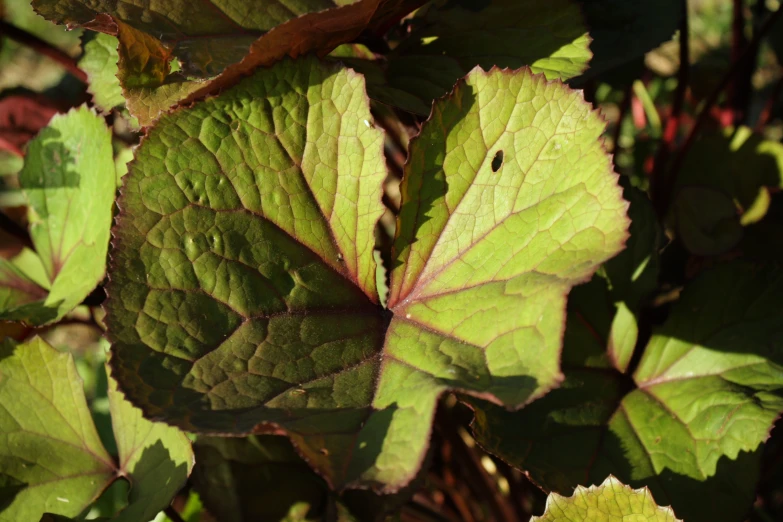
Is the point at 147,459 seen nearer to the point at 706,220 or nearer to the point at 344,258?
the point at 344,258

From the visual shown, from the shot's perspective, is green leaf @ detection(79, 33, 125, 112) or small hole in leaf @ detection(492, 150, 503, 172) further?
green leaf @ detection(79, 33, 125, 112)

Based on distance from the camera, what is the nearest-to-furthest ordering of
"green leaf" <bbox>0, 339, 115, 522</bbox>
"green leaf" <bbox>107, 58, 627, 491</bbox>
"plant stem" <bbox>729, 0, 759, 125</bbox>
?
"green leaf" <bbox>107, 58, 627, 491</bbox> → "green leaf" <bbox>0, 339, 115, 522</bbox> → "plant stem" <bbox>729, 0, 759, 125</bbox>

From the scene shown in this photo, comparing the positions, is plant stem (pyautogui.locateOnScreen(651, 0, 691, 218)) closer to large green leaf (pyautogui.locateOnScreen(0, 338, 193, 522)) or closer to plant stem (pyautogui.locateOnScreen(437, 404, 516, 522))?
plant stem (pyautogui.locateOnScreen(437, 404, 516, 522))

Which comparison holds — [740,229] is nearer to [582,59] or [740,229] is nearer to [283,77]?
[582,59]

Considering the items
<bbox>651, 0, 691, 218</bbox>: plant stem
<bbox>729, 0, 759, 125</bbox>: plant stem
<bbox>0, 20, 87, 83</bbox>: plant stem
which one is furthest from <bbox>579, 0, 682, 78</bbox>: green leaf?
<bbox>0, 20, 87, 83</bbox>: plant stem

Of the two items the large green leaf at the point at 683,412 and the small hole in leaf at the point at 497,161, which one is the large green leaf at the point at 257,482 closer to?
the large green leaf at the point at 683,412
